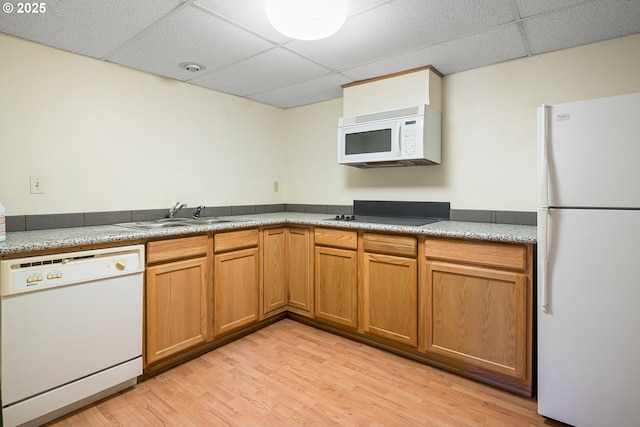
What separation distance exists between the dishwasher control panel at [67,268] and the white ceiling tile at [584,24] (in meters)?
2.51

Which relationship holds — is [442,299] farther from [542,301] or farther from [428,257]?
[542,301]

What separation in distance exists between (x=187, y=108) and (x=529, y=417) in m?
3.06

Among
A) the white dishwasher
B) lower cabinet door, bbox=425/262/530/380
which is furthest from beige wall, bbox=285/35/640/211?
the white dishwasher

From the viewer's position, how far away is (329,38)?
6.96 feet

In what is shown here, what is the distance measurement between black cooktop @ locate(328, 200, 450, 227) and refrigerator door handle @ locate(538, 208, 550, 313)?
92 cm

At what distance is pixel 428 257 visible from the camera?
222 centimetres

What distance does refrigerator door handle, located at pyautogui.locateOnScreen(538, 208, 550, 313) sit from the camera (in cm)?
168

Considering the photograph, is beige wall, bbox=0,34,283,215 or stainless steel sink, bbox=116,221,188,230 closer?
beige wall, bbox=0,34,283,215

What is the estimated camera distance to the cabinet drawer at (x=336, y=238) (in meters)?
2.58

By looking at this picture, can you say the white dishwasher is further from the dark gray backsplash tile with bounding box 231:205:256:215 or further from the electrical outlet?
the dark gray backsplash tile with bounding box 231:205:256:215

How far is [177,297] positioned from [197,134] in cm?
143

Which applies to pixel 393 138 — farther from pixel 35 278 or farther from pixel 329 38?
pixel 35 278

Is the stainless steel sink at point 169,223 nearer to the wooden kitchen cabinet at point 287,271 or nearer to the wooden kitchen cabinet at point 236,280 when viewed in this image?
the wooden kitchen cabinet at point 236,280

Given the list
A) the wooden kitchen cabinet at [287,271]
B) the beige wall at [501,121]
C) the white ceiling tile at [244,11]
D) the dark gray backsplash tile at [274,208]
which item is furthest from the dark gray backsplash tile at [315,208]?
the white ceiling tile at [244,11]
